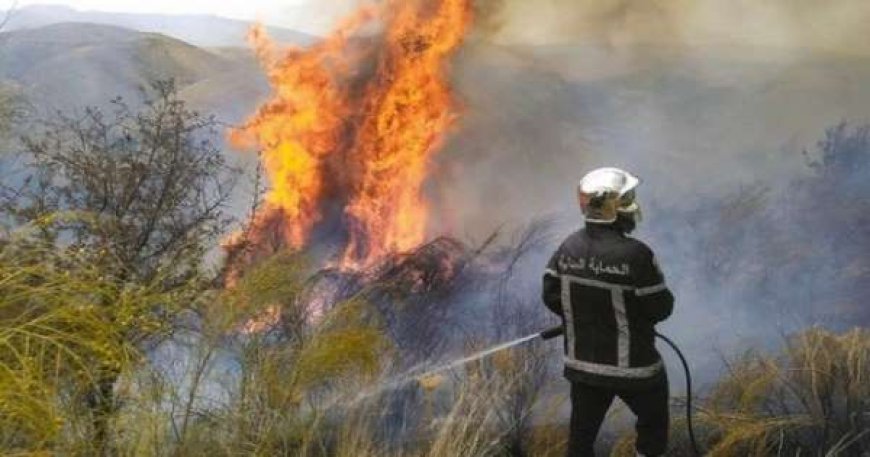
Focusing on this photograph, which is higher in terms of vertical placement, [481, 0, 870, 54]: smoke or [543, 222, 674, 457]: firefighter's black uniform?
[481, 0, 870, 54]: smoke

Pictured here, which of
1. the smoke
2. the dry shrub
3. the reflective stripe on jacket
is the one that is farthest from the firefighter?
the smoke

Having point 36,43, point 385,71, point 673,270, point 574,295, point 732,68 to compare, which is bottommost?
point 574,295

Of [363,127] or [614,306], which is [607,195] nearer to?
[614,306]

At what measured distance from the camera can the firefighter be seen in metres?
3.53

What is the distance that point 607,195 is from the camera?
3590 millimetres

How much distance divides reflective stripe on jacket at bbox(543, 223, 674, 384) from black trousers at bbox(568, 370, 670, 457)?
80mm

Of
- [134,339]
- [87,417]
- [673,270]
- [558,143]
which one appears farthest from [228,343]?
[558,143]

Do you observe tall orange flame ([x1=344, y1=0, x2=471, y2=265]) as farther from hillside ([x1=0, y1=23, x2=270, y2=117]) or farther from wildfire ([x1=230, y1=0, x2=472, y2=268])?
hillside ([x1=0, y1=23, x2=270, y2=117])

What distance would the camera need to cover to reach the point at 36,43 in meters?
33.3

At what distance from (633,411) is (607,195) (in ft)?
3.28

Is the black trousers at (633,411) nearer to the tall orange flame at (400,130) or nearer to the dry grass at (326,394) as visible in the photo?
the dry grass at (326,394)

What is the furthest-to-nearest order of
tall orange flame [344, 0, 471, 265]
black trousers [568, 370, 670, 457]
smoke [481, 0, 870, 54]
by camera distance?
smoke [481, 0, 870, 54] < tall orange flame [344, 0, 471, 265] < black trousers [568, 370, 670, 457]

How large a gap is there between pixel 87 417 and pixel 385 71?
28.3 feet

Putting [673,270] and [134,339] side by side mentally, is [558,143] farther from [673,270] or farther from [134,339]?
[134,339]
